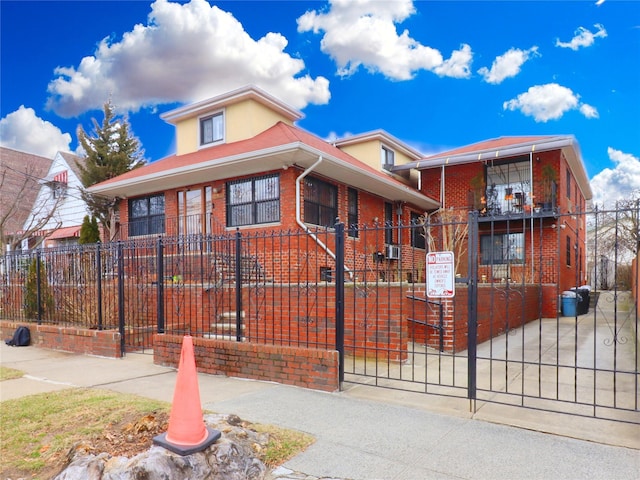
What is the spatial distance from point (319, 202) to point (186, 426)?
1030cm

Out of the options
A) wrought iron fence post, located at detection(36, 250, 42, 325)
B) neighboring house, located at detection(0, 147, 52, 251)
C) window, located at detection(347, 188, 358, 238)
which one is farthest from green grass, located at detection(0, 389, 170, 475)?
neighboring house, located at detection(0, 147, 52, 251)

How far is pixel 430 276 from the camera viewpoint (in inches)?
206

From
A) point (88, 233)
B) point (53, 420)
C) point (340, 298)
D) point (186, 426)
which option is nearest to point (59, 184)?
point (88, 233)

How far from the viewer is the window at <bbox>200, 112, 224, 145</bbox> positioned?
15484 mm

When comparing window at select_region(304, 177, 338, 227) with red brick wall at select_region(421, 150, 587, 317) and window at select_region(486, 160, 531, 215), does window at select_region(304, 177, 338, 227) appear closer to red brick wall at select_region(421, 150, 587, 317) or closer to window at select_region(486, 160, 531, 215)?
red brick wall at select_region(421, 150, 587, 317)

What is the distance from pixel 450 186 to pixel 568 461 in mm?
15558

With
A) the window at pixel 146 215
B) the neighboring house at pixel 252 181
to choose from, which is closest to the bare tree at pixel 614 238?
the neighboring house at pixel 252 181

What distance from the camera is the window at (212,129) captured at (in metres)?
15.5

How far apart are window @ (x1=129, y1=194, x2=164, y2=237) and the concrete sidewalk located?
31.7ft

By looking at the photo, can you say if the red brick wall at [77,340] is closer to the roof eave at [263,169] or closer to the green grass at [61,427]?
the green grass at [61,427]

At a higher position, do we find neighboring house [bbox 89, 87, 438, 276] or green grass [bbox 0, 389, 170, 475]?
neighboring house [bbox 89, 87, 438, 276]

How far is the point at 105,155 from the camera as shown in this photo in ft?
69.9

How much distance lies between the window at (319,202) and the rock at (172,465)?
9.52 meters

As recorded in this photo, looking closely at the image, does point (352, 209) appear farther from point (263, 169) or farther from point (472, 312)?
point (472, 312)
